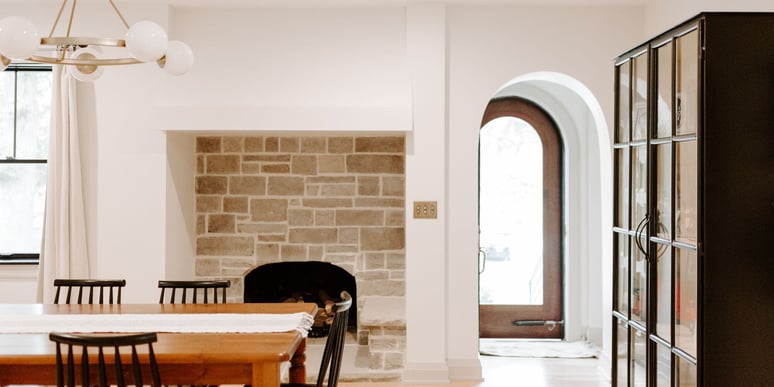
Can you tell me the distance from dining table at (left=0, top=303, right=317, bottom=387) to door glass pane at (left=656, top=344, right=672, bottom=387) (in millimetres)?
1608

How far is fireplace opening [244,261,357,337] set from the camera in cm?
606

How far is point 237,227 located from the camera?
5.65 metres

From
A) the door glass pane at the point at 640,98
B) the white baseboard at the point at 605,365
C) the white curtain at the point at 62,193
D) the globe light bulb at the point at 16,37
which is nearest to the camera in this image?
the globe light bulb at the point at 16,37

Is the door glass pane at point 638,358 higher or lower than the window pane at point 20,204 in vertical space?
lower

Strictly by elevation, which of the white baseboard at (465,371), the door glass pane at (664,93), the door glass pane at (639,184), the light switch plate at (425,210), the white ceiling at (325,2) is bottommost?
the white baseboard at (465,371)

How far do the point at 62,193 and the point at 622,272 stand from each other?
3555mm

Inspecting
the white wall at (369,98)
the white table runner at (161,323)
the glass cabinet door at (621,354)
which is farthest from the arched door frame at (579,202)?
the white table runner at (161,323)

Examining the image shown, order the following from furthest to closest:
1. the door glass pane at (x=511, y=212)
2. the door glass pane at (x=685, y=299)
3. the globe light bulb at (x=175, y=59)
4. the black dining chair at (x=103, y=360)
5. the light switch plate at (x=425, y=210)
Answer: the door glass pane at (x=511, y=212)
the light switch plate at (x=425, y=210)
the globe light bulb at (x=175, y=59)
the door glass pane at (x=685, y=299)
the black dining chair at (x=103, y=360)

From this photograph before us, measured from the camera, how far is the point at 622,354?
399 cm

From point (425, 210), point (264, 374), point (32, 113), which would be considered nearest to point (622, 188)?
point (425, 210)

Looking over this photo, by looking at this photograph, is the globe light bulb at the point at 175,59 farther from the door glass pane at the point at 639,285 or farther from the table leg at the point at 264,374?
the door glass pane at the point at 639,285

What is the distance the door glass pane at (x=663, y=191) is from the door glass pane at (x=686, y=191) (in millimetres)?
74

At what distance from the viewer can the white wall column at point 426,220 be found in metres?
5.06

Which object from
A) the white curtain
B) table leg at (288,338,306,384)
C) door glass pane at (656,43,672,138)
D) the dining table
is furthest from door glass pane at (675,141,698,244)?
the white curtain
